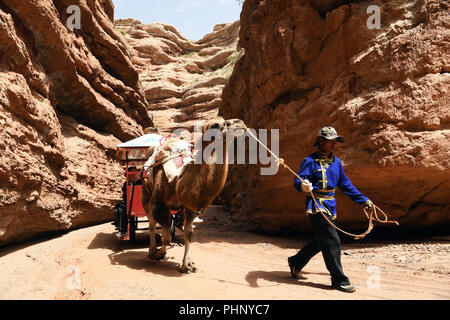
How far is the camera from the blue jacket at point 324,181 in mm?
3697

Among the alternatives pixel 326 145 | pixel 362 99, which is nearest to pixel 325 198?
pixel 326 145

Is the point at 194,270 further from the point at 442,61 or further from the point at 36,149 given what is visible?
the point at 442,61

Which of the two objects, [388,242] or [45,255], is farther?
[388,242]

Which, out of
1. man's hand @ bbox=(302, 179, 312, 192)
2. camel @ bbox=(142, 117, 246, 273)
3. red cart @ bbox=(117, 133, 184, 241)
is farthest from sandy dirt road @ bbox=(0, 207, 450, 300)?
man's hand @ bbox=(302, 179, 312, 192)

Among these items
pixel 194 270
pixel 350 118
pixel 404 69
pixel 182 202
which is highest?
pixel 404 69

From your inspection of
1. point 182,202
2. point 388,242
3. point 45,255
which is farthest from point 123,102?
point 388,242

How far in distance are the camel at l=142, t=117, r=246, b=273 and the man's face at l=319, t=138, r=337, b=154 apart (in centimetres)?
113

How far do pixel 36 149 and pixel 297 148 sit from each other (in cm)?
580

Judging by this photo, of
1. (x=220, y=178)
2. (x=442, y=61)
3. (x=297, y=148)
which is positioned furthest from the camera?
(x=297, y=148)

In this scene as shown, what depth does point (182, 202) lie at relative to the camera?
14.0 ft

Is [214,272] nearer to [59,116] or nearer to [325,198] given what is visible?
[325,198]

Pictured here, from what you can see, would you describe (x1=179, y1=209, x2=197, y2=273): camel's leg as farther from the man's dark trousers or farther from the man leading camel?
the man's dark trousers

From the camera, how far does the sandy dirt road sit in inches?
128

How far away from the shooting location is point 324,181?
12.3 ft
